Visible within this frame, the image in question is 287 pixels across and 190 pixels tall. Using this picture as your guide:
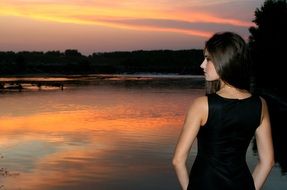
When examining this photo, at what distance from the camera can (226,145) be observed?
348cm

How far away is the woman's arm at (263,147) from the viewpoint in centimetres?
362

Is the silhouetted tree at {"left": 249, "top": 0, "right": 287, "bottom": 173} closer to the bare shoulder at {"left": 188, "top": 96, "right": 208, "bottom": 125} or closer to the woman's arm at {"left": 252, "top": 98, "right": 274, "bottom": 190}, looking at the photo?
the woman's arm at {"left": 252, "top": 98, "right": 274, "bottom": 190}

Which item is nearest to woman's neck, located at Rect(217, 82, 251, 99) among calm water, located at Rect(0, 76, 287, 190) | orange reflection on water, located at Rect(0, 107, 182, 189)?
calm water, located at Rect(0, 76, 287, 190)

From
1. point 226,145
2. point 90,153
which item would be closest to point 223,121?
point 226,145

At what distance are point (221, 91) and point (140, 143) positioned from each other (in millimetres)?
27061

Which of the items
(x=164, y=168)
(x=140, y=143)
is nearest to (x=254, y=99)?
(x=164, y=168)

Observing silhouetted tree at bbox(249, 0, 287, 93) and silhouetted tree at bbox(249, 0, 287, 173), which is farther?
silhouetted tree at bbox(249, 0, 287, 93)

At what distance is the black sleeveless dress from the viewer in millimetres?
3414

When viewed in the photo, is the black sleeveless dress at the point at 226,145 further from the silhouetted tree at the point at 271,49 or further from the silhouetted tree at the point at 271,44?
the silhouetted tree at the point at 271,44

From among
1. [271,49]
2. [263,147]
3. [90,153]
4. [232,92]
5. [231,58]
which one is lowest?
[90,153]

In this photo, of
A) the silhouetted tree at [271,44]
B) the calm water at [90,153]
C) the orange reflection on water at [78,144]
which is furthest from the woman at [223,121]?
the silhouetted tree at [271,44]

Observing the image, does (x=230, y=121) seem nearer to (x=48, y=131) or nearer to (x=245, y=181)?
(x=245, y=181)

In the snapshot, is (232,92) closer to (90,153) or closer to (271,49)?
(90,153)

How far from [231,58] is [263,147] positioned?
0.80 m
